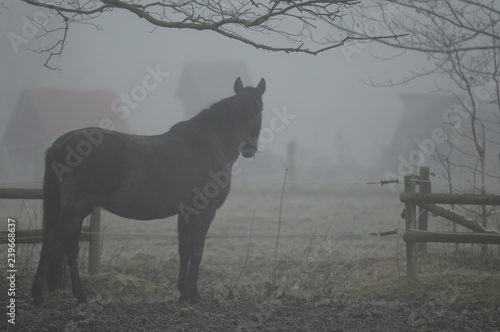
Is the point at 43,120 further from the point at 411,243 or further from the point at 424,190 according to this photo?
the point at 411,243

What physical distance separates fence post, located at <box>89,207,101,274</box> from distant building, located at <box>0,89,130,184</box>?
32.1m

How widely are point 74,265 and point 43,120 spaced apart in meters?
37.0

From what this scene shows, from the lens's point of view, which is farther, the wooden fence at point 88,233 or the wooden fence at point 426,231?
the wooden fence at point 426,231

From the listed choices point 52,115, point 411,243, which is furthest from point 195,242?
Result: point 52,115

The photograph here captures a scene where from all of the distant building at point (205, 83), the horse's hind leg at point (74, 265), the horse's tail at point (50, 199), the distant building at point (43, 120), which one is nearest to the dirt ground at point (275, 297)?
the horse's hind leg at point (74, 265)

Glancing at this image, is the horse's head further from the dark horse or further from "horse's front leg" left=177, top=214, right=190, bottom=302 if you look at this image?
"horse's front leg" left=177, top=214, right=190, bottom=302

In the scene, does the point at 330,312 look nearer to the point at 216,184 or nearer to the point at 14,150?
the point at 216,184

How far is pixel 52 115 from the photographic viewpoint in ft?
132

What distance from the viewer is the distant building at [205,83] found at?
49.9m

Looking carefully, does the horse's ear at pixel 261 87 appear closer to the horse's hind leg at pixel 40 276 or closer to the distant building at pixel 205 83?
the horse's hind leg at pixel 40 276

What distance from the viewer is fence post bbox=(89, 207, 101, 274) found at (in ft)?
22.2

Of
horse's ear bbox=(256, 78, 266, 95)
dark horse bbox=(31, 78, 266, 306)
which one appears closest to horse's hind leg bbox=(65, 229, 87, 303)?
dark horse bbox=(31, 78, 266, 306)

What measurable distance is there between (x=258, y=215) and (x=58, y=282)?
11.8 meters

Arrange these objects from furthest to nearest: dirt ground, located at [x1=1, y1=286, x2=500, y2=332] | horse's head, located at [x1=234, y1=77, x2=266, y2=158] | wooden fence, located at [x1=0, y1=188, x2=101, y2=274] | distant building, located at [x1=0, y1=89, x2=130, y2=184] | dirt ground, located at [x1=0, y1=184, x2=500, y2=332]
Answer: distant building, located at [x1=0, y1=89, x2=130, y2=184]
horse's head, located at [x1=234, y1=77, x2=266, y2=158]
wooden fence, located at [x1=0, y1=188, x2=101, y2=274]
dirt ground, located at [x1=0, y1=184, x2=500, y2=332]
dirt ground, located at [x1=1, y1=286, x2=500, y2=332]
